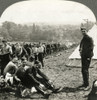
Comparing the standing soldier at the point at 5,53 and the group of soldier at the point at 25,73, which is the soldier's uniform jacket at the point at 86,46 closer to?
the group of soldier at the point at 25,73

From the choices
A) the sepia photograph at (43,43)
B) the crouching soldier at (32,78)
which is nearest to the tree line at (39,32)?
the sepia photograph at (43,43)

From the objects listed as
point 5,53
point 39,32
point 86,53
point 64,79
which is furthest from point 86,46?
point 5,53

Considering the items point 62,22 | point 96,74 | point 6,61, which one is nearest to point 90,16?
point 62,22

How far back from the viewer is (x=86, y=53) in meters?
5.04

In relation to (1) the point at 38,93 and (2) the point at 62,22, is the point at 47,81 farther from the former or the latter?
(2) the point at 62,22

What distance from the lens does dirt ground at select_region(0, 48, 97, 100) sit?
16.1 ft

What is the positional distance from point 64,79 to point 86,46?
73cm

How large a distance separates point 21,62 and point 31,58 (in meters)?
0.26

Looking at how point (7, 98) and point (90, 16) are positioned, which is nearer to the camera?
point (7, 98)

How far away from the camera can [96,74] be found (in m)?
5.18

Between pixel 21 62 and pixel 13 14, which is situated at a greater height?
pixel 13 14

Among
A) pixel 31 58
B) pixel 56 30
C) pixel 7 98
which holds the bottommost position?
pixel 7 98

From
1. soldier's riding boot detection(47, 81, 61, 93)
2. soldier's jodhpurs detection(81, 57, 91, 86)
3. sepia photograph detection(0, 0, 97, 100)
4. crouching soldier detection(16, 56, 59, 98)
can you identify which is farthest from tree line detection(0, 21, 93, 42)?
soldier's riding boot detection(47, 81, 61, 93)

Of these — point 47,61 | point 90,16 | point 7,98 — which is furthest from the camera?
point 47,61
